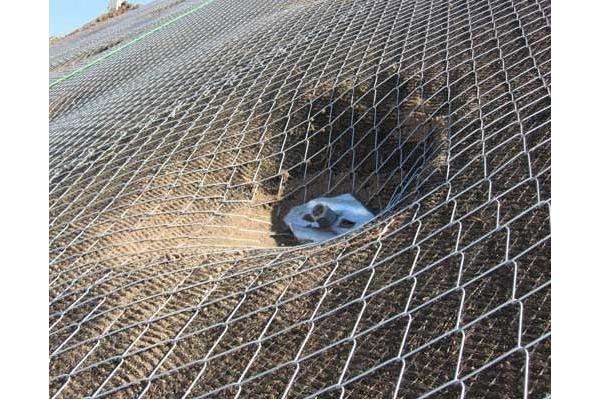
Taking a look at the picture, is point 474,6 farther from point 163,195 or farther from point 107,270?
point 107,270

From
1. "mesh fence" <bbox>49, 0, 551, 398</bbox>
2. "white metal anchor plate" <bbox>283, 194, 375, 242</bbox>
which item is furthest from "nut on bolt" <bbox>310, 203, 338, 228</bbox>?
"mesh fence" <bbox>49, 0, 551, 398</bbox>

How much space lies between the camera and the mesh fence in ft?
5.50

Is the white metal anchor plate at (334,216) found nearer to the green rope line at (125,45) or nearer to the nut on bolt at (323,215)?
the nut on bolt at (323,215)

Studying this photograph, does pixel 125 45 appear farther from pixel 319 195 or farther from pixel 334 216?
pixel 334 216

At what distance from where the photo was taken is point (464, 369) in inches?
60.2

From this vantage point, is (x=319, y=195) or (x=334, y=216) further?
(x=319, y=195)

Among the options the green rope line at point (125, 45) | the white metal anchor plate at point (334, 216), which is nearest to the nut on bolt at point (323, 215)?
the white metal anchor plate at point (334, 216)

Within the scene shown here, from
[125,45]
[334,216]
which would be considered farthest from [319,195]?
[125,45]

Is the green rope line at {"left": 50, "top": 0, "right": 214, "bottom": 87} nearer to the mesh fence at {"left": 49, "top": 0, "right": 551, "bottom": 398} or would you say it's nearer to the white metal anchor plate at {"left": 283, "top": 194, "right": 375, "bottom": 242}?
the mesh fence at {"left": 49, "top": 0, "right": 551, "bottom": 398}

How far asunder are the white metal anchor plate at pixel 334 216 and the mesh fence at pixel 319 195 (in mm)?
87

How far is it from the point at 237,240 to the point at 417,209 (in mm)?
792

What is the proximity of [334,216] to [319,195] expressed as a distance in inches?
11.2

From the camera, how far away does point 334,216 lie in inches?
106

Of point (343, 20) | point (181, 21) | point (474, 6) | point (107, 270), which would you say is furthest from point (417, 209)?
point (181, 21)
